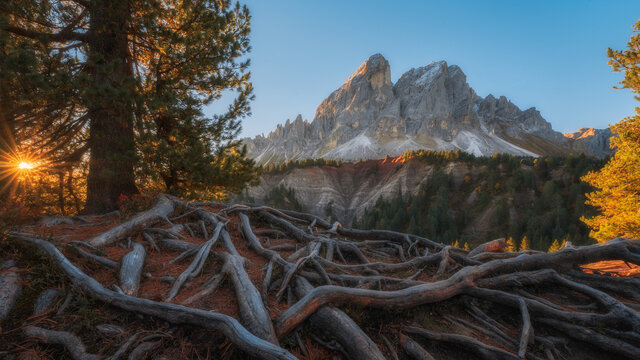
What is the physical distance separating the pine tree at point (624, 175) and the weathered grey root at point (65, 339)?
18.4 meters

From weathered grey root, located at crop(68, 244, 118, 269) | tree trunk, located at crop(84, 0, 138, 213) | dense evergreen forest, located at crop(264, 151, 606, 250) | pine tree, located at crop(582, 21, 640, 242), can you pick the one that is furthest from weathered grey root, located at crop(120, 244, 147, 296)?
dense evergreen forest, located at crop(264, 151, 606, 250)

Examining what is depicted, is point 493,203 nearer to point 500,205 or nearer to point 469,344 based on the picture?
point 500,205

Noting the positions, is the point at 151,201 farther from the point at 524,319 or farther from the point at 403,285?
the point at 524,319

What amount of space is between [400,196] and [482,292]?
9571 cm

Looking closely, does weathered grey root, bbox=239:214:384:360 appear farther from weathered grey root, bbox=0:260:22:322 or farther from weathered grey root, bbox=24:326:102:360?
weathered grey root, bbox=0:260:22:322

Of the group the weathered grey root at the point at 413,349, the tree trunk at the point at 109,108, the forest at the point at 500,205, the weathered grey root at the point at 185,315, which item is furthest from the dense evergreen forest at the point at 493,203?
the weathered grey root at the point at 185,315

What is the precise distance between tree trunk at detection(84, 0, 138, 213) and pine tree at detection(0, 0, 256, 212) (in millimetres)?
27

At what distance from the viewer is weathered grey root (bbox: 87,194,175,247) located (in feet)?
16.6

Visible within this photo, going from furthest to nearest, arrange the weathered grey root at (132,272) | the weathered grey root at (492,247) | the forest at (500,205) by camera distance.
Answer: the forest at (500,205)
the weathered grey root at (492,247)
the weathered grey root at (132,272)

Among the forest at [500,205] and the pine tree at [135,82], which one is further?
the forest at [500,205]

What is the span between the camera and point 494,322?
3711 mm

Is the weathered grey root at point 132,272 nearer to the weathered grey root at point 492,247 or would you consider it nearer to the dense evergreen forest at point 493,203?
the weathered grey root at point 492,247

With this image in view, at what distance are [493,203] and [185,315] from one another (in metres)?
103

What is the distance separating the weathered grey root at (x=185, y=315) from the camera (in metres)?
2.36
